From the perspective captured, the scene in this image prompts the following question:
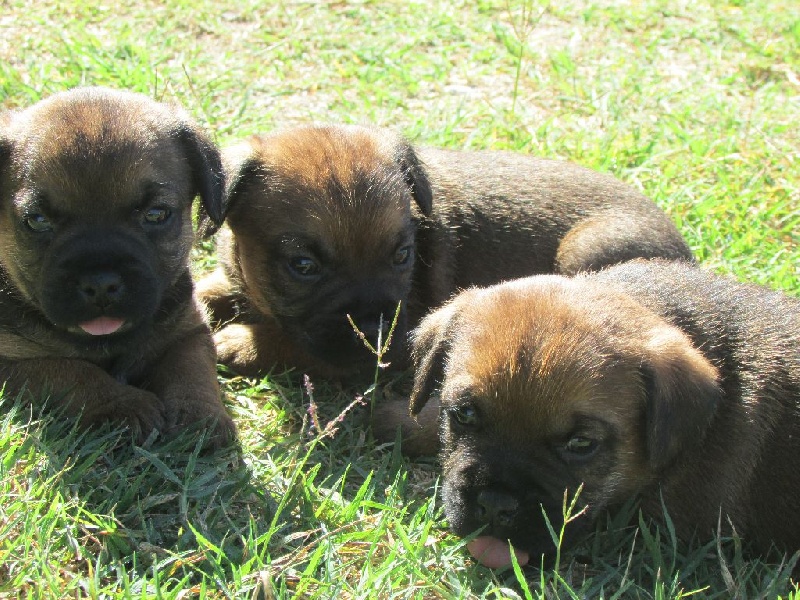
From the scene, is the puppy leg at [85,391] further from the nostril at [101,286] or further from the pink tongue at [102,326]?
the nostril at [101,286]

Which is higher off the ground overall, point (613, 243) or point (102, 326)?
point (613, 243)

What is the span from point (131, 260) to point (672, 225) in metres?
3.05

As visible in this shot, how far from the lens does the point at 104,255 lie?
4.30 meters

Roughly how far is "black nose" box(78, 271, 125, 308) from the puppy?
3.34 ft

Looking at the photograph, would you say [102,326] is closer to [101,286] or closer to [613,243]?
[101,286]

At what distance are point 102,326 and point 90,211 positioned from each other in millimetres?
490

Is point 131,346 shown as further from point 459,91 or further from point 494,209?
point 459,91

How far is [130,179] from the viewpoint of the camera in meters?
4.47

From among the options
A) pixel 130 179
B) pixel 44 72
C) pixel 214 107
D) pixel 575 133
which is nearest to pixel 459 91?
pixel 575 133

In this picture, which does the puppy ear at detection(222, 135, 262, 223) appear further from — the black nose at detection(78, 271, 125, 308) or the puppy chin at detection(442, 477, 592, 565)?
the puppy chin at detection(442, 477, 592, 565)

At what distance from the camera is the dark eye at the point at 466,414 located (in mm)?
3902

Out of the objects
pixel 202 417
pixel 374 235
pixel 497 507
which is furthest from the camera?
pixel 374 235

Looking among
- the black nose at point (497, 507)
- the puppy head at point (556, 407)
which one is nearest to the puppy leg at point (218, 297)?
the puppy head at point (556, 407)

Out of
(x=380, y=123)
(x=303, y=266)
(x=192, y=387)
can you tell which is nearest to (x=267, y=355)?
(x=303, y=266)
